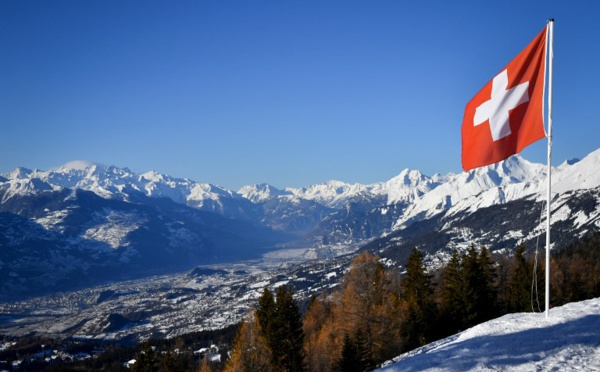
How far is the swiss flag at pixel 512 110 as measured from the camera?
17.9 m

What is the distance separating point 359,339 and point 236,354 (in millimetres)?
14616

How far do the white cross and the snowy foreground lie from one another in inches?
322

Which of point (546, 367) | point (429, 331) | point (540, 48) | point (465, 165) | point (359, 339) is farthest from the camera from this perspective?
point (429, 331)

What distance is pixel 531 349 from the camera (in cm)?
1555

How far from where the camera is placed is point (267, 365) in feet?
171

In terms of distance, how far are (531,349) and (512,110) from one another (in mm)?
9570

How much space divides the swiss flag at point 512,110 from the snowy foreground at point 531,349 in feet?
23.5

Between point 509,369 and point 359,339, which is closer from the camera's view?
point 509,369

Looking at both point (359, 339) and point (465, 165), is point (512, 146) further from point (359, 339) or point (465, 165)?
point (359, 339)

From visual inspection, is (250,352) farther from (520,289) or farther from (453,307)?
(520,289)

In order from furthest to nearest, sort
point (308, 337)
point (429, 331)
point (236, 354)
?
point (308, 337) < point (429, 331) < point (236, 354)

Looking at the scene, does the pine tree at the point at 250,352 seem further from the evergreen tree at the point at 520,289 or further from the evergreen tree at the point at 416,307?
the evergreen tree at the point at 520,289

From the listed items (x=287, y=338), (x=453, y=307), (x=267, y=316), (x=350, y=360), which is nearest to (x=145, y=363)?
(x=267, y=316)

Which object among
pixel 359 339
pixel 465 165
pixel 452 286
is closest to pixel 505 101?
pixel 465 165
